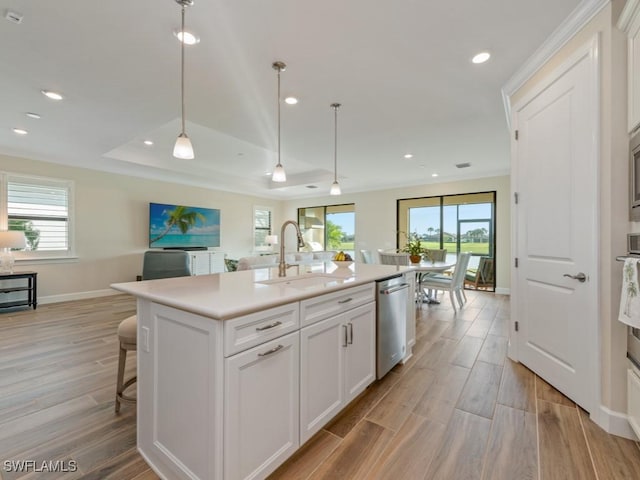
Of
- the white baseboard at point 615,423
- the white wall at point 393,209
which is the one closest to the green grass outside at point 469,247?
the white wall at point 393,209

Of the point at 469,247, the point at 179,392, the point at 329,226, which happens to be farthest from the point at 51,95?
the point at 469,247

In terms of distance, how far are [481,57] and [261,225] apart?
746 centimetres

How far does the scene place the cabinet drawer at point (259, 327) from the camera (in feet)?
3.80

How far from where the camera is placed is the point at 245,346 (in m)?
1.22

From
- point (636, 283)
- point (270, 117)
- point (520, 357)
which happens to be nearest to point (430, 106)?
point (270, 117)

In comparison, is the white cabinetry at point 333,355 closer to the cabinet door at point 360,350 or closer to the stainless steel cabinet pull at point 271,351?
the cabinet door at point 360,350

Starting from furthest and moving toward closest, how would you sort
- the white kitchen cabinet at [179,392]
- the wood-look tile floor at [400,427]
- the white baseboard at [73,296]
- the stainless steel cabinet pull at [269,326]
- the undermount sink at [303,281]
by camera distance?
the white baseboard at [73,296], the undermount sink at [303,281], the wood-look tile floor at [400,427], the stainless steel cabinet pull at [269,326], the white kitchen cabinet at [179,392]

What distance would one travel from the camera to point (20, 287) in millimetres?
4605

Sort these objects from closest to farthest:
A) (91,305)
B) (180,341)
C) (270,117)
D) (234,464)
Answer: (234,464)
(180,341)
(270,117)
(91,305)

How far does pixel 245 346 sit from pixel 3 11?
2.60m

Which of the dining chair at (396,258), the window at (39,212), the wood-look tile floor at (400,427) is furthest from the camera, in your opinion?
the window at (39,212)

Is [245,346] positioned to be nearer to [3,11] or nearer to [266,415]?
[266,415]

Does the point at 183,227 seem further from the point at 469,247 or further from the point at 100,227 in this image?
the point at 469,247

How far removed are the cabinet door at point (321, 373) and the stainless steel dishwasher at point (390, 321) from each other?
53cm
